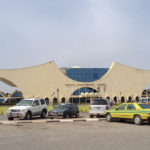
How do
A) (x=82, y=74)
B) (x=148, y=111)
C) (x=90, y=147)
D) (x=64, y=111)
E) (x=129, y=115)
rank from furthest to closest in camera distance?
(x=82, y=74) < (x=64, y=111) < (x=129, y=115) < (x=148, y=111) < (x=90, y=147)

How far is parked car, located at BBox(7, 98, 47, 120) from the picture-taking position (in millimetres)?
17703

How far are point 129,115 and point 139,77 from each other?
213ft

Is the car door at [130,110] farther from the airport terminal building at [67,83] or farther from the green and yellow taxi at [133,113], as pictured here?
the airport terminal building at [67,83]

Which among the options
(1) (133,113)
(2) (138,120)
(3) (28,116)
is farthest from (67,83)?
(2) (138,120)

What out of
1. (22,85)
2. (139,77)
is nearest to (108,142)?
(22,85)

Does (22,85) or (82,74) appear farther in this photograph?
(82,74)

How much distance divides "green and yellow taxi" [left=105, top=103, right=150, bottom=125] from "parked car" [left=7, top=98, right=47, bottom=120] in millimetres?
6255

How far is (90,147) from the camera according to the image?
285 inches

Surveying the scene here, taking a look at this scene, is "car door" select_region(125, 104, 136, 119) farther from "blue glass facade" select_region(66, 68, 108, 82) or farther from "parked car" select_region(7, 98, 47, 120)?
"blue glass facade" select_region(66, 68, 108, 82)

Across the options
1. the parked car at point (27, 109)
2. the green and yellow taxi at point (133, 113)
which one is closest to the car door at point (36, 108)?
the parked car at point (27, 109)

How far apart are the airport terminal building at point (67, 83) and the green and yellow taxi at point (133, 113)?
48.9 meters

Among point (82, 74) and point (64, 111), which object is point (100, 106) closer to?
point (64, 111)

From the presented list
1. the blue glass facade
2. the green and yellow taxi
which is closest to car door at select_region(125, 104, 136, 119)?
the green and yellow taxi

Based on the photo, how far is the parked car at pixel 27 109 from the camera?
1770 centimetres
